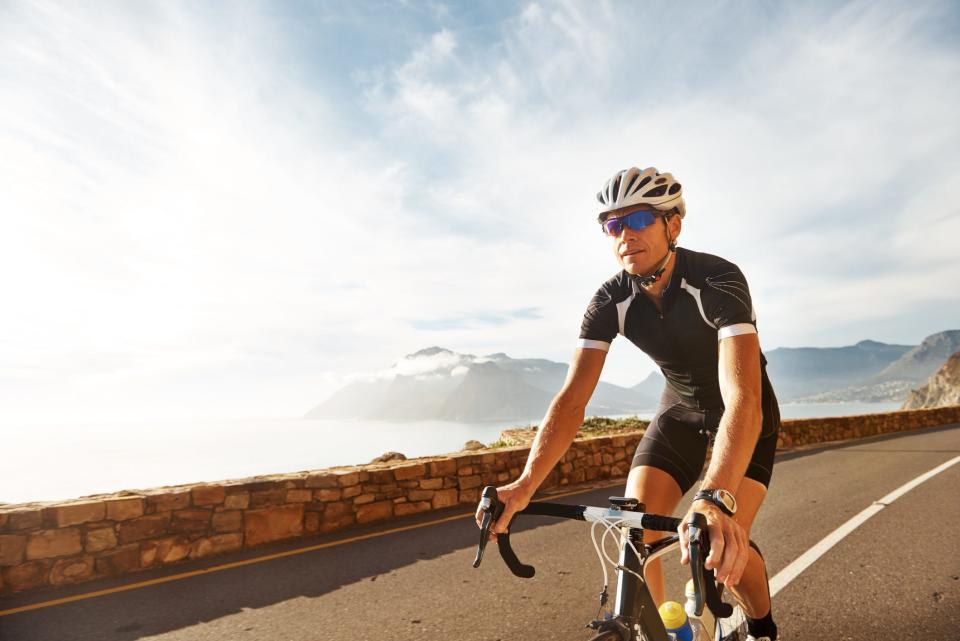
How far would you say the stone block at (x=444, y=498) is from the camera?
8141 millimetres

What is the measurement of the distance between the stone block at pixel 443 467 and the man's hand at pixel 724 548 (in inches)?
282

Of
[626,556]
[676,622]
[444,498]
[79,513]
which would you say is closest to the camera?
[626,556]

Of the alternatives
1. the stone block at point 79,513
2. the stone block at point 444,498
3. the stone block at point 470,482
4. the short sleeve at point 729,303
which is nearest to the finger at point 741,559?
the short sleeve at point 729,303

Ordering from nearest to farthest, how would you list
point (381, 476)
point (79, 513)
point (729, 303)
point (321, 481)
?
point (729, 303) < point (79, 513) < point (321, 481) < point (381, 476)

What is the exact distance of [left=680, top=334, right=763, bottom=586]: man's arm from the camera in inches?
46.6

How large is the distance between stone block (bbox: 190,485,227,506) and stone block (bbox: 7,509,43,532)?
4.34 feet

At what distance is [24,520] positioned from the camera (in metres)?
4.97

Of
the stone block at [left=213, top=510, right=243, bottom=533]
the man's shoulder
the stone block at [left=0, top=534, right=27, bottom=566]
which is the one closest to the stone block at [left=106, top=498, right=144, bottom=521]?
the stone block at [left=0, top=534, right=27, bottom=566]

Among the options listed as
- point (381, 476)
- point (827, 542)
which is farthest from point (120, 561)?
point (827, 542)

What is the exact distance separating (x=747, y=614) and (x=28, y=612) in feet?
17.8

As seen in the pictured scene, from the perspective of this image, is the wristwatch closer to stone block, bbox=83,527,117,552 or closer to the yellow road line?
the yellow road line

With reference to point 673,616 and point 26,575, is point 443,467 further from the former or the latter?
point 673,616

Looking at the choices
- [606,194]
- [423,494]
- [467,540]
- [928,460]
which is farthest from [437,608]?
[928,460]

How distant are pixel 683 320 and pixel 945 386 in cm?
14298
